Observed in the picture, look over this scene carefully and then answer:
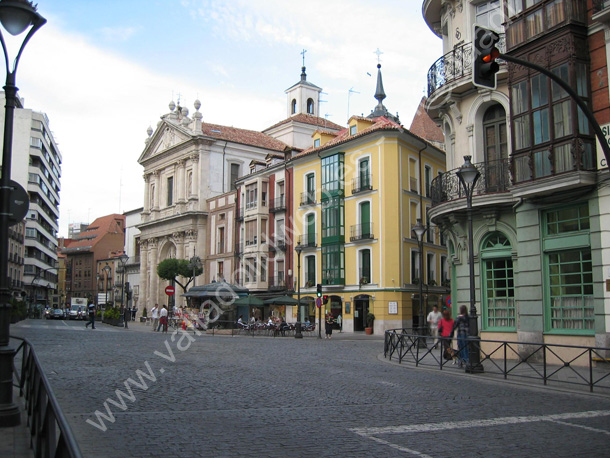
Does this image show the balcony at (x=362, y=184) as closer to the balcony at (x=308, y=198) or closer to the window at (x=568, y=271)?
the balcony at (x=308, y=198)

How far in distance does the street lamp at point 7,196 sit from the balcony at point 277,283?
129 feet

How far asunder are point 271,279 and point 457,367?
1309 inches

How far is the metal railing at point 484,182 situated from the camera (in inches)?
737

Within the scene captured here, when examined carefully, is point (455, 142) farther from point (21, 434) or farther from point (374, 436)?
point (21, 434)

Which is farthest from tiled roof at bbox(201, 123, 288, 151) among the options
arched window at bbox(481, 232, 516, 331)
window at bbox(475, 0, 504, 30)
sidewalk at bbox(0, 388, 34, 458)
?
sidewalk at bbox(0, 388, 34, 458)

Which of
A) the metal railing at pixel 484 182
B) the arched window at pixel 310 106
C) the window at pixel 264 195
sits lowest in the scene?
the metal railing at pixel 484 182

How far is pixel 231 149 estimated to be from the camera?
205 feet

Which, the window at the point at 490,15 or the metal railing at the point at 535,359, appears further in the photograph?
the window at the point at 490,15

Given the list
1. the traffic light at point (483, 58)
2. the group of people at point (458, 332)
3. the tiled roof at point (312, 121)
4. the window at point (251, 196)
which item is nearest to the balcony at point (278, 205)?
the window at point (251, 196)

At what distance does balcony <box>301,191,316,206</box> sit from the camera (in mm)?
45003

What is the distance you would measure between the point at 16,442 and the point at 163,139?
6351 centimetres

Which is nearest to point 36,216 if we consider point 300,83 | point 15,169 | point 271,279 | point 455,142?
point 15,169

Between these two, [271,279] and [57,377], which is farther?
[271,279]

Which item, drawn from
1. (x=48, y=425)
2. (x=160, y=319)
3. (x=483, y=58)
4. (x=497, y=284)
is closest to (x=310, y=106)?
(x=160, y=319)
